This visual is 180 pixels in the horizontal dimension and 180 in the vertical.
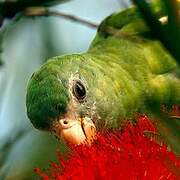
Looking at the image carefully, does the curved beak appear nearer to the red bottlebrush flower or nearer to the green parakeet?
the green parakeet

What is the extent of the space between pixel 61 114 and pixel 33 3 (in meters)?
1.13

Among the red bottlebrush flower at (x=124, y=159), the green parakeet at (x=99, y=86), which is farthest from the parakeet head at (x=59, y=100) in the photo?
the red bottlebrush flower at (x=124, y=159)

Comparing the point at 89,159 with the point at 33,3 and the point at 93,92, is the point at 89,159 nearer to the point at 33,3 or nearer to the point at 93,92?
the point at 33,3

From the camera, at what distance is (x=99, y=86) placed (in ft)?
6.12

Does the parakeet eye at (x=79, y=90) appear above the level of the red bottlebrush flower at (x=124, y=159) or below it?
below

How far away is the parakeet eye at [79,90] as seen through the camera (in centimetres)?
179

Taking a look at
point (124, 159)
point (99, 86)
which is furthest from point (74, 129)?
point (124, 159)

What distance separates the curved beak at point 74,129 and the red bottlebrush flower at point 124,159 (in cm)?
61

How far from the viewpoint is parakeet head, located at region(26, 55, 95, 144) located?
1685 mm

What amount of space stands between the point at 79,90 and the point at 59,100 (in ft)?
0.41

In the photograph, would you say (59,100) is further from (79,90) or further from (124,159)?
(124,159)

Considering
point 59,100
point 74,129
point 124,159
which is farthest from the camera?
point 59,100

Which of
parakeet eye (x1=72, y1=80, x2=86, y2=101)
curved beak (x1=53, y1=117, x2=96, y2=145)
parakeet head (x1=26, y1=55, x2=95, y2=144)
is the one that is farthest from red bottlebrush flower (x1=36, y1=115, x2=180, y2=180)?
parakeet eye (x1=72, y1=80, x2=86, y2=101)

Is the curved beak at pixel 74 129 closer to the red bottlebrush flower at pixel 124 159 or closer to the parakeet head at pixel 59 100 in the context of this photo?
the parakeet head at pixel 59 100
